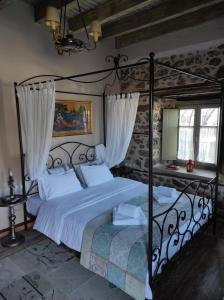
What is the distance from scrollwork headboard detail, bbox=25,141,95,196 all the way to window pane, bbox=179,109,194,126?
1.89 m

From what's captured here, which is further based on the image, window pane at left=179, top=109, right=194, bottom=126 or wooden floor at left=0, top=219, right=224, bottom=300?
window pane at left=179, top=109, right=194, bottom=126

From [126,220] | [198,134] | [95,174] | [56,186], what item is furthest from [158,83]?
[126,220]

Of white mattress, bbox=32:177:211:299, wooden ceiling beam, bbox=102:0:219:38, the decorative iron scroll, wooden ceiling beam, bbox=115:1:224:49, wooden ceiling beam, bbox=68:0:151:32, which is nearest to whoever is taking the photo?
the decorative iron scroll

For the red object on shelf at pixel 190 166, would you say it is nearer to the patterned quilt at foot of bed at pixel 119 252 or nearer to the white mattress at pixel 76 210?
the white mattress at pixel 76 210

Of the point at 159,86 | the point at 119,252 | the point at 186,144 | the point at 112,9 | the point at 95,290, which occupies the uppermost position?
the point at 112,9

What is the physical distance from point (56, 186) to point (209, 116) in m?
3.00

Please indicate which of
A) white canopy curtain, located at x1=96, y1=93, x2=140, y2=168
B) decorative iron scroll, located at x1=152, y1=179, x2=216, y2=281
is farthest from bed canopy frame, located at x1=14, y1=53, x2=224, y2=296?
white canopy curtain, located at x1=96, y1=93, x2=140, y2=168

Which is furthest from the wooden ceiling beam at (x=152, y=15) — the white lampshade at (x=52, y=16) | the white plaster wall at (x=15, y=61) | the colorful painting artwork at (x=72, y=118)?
the white lampshade at (x=52, y=16)

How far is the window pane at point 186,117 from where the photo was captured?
4.36 metres

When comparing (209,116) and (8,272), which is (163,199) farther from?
(209,116)

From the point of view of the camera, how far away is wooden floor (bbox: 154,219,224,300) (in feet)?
6.83

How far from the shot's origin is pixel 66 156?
150 inches

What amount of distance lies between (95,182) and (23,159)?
1162 mm

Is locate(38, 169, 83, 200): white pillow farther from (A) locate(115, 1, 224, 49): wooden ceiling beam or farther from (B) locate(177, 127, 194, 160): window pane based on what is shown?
(A) locate(115, 1, 224, 49): wooden ceiling beam
